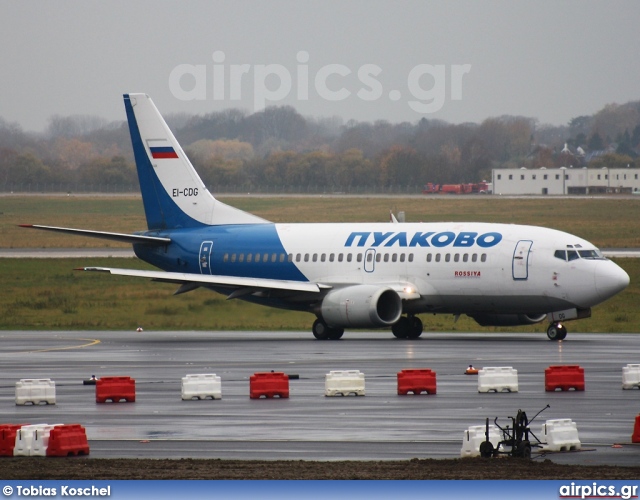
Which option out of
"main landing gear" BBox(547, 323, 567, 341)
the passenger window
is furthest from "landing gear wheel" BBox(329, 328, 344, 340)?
the passenger window

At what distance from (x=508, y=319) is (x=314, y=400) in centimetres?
2122

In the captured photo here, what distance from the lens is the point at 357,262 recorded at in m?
48.5

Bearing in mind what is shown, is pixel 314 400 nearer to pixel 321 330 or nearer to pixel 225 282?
pixel 321 330

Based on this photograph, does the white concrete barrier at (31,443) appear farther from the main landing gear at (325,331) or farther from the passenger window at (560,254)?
the main landing gear at (325,331)

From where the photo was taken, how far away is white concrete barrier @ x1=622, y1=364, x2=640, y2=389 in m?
28.7

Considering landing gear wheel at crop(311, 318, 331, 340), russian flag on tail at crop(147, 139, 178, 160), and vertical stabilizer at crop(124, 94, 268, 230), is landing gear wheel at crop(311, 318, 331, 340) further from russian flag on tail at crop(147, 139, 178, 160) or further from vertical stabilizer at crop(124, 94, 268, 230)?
russian flag on tail at crop(147, 139, 178, 160)

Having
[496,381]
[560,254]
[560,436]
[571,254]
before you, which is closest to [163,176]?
[560,254]

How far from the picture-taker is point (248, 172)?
148500 millimetres

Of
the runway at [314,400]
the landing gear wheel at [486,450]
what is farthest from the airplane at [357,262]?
the landing gear wheel at [486,450]

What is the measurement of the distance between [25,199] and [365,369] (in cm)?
8378

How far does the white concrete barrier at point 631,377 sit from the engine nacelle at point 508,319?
1786 centimetres

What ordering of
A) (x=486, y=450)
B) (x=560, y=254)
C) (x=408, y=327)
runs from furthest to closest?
(x=408, y=327), (x=560, y=254), (x=486, y=450)

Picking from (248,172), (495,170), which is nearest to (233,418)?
(248,172)

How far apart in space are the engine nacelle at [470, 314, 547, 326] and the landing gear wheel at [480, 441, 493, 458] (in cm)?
2870
